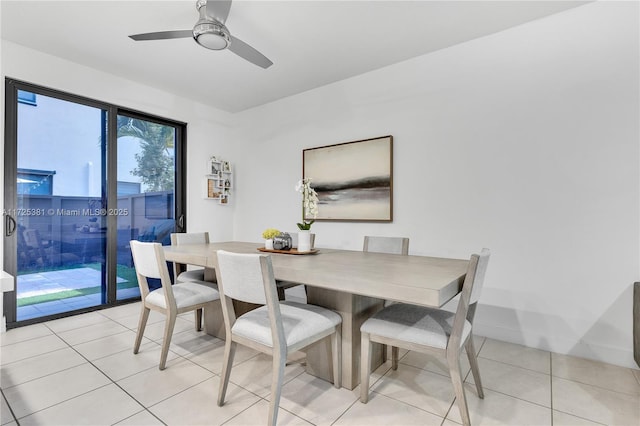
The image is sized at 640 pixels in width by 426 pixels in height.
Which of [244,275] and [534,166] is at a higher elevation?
[534,166]

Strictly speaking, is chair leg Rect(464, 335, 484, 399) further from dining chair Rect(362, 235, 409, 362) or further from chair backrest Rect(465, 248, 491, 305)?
dining chair Rect(362, 235, 409, 362)

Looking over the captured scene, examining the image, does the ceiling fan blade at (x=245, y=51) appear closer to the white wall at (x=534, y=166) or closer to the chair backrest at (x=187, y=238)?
the white wall at (x=534, y=166)

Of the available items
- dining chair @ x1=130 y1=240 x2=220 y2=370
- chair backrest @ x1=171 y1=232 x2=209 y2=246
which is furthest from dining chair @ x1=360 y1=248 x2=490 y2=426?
chair backrest @ x1=171 y1=232 x2=209 y2=246

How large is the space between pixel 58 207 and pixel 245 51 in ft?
8.32

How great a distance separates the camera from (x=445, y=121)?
9.73 ft

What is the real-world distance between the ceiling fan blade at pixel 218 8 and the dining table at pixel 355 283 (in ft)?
5.14

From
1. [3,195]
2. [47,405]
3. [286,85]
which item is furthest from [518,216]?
[3,195]

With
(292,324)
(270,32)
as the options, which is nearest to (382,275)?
(292,324)

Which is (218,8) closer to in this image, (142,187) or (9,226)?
(142,187)

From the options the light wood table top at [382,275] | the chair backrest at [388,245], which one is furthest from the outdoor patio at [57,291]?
the chair backrest at [388,245]

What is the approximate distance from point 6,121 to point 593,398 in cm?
494

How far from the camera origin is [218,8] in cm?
206

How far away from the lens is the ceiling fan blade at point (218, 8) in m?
2.00

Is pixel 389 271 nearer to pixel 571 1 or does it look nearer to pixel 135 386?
pixel 135 386
